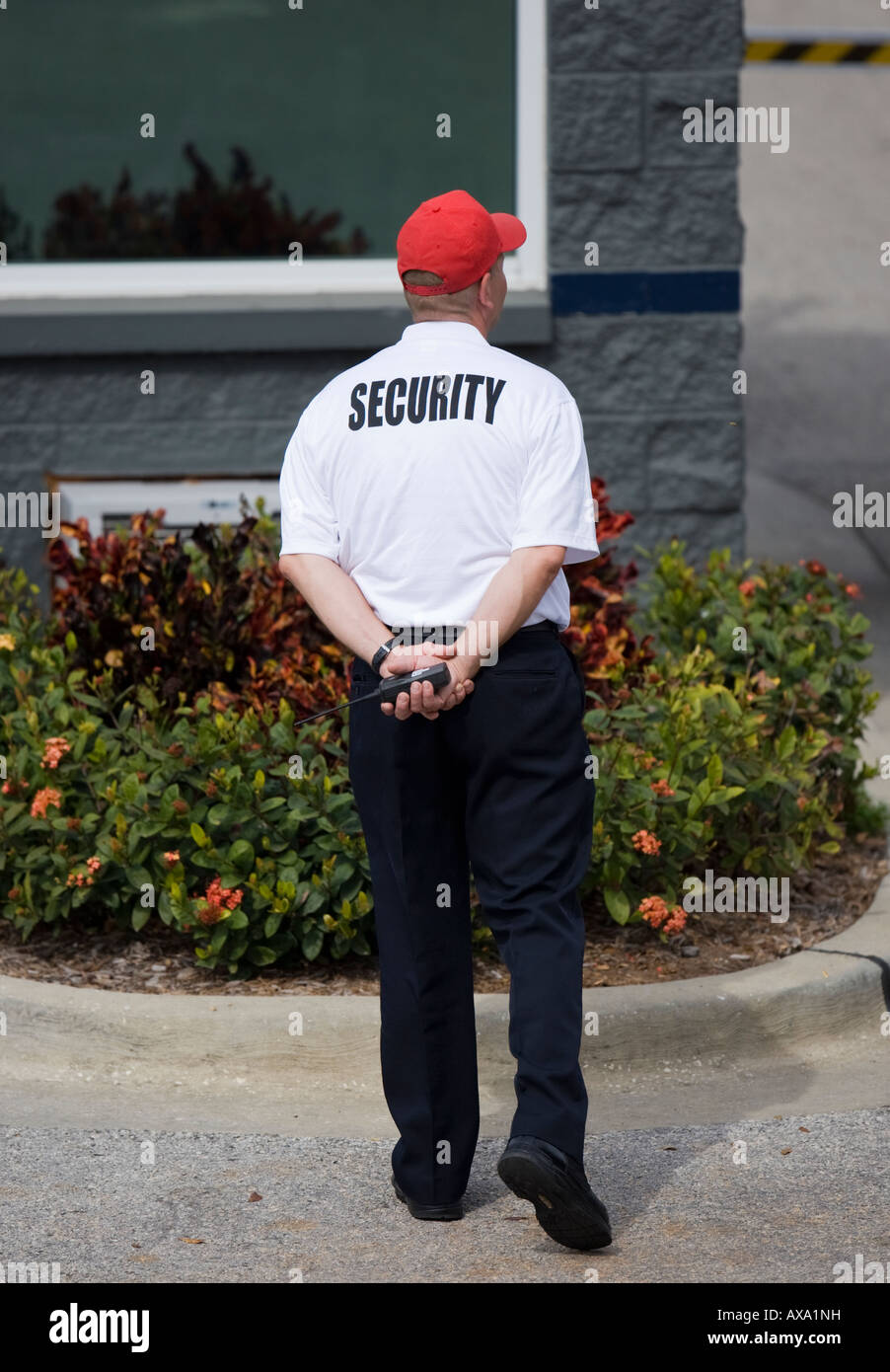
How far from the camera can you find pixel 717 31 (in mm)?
6719

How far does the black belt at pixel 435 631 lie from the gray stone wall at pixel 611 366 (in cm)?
381

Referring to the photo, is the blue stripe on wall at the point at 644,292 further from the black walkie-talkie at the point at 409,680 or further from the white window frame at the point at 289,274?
the black walkie-talkie at the point at 409,680

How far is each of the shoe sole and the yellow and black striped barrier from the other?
964 cm

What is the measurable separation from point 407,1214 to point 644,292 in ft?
14.7

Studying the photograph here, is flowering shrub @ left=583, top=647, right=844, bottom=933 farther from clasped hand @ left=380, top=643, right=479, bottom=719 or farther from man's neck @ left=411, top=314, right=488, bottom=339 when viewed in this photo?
man's neck @ left=411, top=314, right=488, bottom=339

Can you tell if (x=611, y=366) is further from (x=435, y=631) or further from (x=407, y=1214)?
(x=407, y=1214)

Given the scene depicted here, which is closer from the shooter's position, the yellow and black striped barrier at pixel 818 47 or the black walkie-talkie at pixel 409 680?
the black walkie-talkie at pixel 409 680

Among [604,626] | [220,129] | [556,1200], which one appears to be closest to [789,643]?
[604,626]

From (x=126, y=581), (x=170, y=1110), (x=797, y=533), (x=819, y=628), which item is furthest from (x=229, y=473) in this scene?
(x=797, y=533)

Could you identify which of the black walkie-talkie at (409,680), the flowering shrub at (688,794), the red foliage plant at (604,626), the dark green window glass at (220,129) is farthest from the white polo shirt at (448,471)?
the dark green window glass at (220,129)

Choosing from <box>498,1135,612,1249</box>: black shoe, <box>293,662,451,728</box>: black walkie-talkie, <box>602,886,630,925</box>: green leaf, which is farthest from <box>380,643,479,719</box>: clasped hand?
<box>602,886,630,925</box>: green leaf

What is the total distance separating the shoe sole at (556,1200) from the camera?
3.03 metres

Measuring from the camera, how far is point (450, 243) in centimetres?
316
